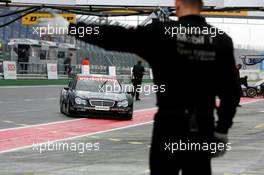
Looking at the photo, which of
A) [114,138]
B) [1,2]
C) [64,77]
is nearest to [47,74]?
[64,77]

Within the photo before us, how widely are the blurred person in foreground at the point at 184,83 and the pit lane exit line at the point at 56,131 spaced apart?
8.38m

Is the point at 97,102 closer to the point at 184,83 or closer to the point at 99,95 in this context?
the point at 99,95

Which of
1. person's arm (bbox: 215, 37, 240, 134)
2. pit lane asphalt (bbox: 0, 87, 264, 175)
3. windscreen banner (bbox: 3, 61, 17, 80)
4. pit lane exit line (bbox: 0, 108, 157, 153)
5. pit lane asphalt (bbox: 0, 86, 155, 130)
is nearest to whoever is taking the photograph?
person's arm (bbox: 215, 37, 240, 134)

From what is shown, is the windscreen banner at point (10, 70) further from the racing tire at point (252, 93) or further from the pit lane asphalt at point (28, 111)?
the racing tire at point (252, 93)

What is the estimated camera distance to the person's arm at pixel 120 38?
4426 mm

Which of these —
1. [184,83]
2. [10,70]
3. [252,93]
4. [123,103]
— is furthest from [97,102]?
[252,93]

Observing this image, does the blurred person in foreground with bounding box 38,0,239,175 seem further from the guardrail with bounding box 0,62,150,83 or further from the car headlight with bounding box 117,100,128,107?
the guardrail with bounding box 0,62,150,83

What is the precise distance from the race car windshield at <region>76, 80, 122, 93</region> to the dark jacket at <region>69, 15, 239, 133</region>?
55.5 ft

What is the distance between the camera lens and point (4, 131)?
52.8ft

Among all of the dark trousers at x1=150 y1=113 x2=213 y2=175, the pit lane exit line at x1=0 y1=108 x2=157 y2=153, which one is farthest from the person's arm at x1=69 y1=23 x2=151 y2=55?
the pit lane exit line at x1=0 y1=108 x2=157 y2=153

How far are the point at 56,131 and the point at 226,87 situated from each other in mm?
12230

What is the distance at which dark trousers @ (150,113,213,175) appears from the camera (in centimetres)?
438

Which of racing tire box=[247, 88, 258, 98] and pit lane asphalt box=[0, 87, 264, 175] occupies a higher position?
pit lane asphalt box=[0, 87, 264, 175]

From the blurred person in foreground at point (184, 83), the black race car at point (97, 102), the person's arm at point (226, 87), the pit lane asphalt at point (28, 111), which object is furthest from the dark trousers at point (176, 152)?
the black race car at point (97, 102)
